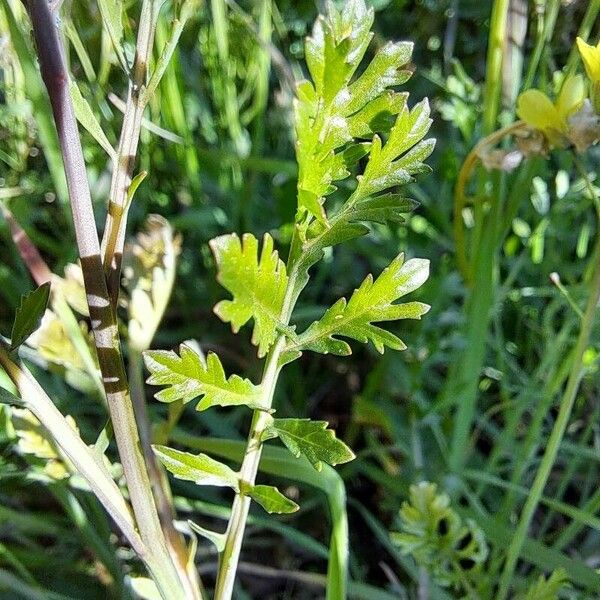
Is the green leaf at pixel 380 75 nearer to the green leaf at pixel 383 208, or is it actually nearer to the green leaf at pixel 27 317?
the green leaf at pixel 383 208

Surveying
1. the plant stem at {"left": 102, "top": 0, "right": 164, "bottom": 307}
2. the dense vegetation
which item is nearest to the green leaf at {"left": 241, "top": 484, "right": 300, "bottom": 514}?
the dense vegetation

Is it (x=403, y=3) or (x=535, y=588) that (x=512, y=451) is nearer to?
(x=535, y=588)

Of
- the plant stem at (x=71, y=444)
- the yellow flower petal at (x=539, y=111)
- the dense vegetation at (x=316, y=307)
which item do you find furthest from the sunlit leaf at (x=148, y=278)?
the yellow flower petal at (x=539, y=111)

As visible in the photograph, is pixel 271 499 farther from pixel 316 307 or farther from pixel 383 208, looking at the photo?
pixel 316 307

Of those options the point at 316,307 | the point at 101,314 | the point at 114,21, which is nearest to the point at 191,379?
the point at 101,314

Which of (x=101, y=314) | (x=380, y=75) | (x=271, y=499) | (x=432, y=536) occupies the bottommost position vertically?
(x=432, y=536)

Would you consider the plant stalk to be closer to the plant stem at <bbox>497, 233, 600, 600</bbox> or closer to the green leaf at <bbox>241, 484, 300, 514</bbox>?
the green leaf at <bbox>241, 484, 300, 514</bbox>

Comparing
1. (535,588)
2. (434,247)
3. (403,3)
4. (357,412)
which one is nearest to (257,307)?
(535,588)
